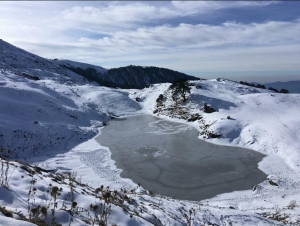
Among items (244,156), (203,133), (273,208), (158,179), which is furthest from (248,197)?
(203,133)

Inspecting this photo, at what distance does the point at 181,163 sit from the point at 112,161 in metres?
6.45

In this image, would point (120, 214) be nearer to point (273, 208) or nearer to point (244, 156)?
point (273, 208)

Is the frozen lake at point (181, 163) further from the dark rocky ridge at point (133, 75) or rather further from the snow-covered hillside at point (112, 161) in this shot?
the dark rocky ridge at point (133, 75)

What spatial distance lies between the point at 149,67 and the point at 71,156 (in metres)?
158

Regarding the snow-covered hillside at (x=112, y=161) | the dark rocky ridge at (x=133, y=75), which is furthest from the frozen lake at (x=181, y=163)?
the dark rocky ridge at (x=133, y=75)

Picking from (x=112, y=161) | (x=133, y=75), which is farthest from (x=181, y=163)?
(x=133, y=75)

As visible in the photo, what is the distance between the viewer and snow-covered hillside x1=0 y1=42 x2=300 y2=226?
665 centimetres

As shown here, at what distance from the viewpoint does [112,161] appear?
2206 cm

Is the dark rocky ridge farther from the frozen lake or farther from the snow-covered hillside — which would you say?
the frozen lake

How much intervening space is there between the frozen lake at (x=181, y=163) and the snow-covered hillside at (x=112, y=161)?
1000mm

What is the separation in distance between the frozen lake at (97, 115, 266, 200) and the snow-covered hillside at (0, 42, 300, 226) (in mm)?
1000

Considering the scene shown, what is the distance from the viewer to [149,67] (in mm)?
176125

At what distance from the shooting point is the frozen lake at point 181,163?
57.7 feet

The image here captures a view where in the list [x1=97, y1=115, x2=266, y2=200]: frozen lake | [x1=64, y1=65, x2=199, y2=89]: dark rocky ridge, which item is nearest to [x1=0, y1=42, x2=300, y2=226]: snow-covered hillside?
[x1=97, y1=115, x2=266, y2=200]: frozen lake
